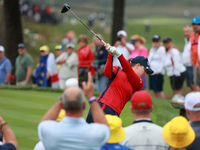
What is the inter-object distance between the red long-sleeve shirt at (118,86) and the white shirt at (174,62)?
21.8 feet

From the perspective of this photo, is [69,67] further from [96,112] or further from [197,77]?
[96,112]

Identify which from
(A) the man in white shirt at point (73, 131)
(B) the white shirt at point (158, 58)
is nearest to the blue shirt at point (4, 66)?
(B) the white shirt at point (158, 58)

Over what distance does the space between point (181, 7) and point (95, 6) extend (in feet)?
24.1

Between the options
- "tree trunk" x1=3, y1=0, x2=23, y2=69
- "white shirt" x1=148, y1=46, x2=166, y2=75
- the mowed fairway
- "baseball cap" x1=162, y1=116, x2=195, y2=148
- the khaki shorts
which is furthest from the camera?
"tree trunk" x1=3, y1=0, x2=23, y2=69

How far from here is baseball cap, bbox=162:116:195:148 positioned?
432cm

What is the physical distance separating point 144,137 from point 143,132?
5 cm

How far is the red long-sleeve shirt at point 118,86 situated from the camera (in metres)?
6.26

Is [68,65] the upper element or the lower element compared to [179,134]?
upper

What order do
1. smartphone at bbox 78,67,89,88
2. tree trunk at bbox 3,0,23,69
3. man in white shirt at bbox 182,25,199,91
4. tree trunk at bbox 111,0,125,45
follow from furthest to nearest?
1. tree trunk at bbox 3,0,23,69
2. tree trunk at bbox 111,0,125,45
3. smartphone at bbox 78,67,89,88
4. man in white shirt at bbox 182,25,199,91

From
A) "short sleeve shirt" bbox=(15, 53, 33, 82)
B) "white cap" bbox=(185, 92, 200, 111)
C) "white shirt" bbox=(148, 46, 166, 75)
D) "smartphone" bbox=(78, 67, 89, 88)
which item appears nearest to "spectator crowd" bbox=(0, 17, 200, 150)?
"white cap" bbox=(185, 92, 200, 111)

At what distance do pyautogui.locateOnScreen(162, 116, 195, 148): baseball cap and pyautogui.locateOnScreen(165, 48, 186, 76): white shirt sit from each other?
8.58m

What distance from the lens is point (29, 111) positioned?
1088 centimetres

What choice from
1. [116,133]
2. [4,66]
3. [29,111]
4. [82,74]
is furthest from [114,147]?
[4,66]

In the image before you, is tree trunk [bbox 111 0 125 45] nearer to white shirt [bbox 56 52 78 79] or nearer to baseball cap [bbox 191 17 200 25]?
white shirt [bbox 56 52 78 79]
